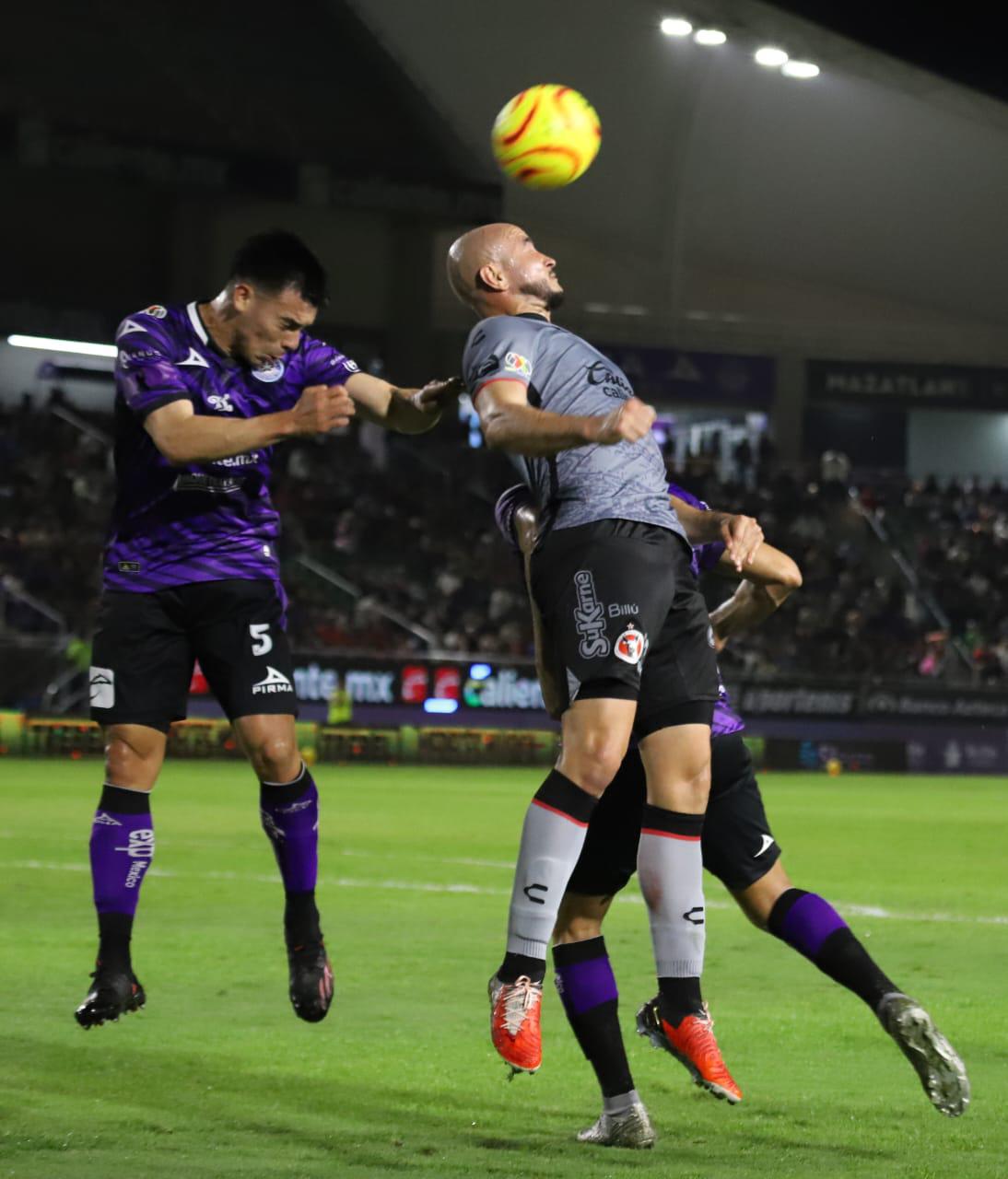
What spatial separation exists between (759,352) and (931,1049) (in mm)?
38295

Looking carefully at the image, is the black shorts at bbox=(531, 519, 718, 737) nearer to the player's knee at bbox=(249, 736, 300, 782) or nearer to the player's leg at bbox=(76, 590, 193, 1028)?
the player's knee at bbox=(249, 736, 300, 782)

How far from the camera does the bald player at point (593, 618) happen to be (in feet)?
15.0

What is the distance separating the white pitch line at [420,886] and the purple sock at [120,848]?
506cm

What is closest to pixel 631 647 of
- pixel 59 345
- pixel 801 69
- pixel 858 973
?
pixel 858 973

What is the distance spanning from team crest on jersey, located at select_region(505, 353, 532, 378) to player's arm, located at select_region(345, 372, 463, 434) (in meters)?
0.82

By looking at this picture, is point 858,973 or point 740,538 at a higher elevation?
point 740,538

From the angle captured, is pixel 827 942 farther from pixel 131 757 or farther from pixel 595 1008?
pixel 131 757

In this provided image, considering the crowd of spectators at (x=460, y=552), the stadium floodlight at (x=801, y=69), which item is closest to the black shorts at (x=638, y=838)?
the crowd of spectators at (x=460, y=552)

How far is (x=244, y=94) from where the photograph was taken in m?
38.0

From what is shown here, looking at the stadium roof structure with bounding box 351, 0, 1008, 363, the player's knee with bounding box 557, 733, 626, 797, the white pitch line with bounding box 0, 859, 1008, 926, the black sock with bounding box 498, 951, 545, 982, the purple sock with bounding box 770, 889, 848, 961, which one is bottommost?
the white pitch line with bounding box 0, 859, 1008, 926

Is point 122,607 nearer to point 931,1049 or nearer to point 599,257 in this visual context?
point 931,1049

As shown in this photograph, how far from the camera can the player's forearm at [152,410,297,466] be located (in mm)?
5211

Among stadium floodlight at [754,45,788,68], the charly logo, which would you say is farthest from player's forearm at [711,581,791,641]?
stadium floodlight at [754,45,788,68]

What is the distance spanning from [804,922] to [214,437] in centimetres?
229
